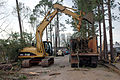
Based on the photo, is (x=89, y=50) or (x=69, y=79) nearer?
(x=69, y=79)

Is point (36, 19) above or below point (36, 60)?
above

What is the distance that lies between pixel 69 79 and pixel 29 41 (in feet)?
35.9

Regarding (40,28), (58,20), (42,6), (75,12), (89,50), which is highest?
(42,6)

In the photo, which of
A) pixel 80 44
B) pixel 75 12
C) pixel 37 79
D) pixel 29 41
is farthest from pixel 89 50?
pixel 29 41

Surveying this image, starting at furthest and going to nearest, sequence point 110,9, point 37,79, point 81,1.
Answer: point 110,9, point 81,1, point 37,79

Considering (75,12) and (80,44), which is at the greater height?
(75,12)

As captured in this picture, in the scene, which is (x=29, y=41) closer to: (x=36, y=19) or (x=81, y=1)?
(x=81, y=1)

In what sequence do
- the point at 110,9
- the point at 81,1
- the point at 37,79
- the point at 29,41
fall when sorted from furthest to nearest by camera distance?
the point at 29,41 → the point at 110,9 → the point at 81,1 → the point at 37,79

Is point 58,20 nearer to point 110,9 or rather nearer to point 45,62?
point 110,9

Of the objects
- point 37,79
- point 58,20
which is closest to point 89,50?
point 37,79

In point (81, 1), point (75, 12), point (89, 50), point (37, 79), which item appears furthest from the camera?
point (75, 12)

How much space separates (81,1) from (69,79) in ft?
19.5

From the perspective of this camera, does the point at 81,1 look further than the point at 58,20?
No

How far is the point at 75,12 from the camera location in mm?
13727
